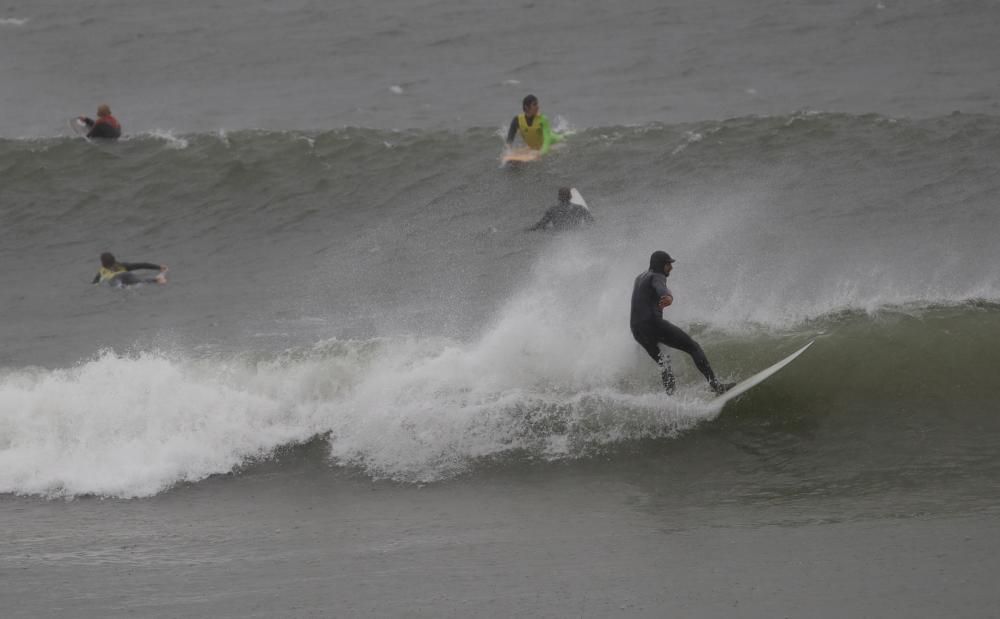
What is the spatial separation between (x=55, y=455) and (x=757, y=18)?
761 inches

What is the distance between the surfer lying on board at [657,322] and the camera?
29.8 feet

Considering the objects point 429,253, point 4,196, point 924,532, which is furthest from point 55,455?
point 4,196

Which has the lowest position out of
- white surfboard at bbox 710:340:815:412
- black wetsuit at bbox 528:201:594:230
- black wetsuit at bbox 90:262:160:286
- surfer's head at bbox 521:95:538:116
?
white surfboard at bbox 710:340:815:412

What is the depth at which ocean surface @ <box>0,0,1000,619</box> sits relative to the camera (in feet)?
23.3

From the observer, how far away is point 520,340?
33.7 ft

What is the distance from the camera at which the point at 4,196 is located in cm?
1925

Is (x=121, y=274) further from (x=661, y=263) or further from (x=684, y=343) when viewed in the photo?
(x=684, y=343)

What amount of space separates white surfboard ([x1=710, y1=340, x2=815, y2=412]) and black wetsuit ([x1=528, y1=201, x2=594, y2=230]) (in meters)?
5.91

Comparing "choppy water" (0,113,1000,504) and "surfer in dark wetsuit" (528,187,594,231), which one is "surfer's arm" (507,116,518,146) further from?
"surfer in dark wetsuit" (528,187,594,231)

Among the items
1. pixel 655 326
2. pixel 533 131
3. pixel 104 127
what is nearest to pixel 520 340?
pixel 655 326

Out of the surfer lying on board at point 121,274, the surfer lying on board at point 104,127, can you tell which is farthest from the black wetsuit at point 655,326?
the surfer lying on board at point 104,127

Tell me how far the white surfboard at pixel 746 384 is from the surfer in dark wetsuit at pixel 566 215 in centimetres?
591

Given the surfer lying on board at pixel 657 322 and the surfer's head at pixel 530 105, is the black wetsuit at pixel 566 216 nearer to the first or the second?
the surfer's head at pixel 530 105

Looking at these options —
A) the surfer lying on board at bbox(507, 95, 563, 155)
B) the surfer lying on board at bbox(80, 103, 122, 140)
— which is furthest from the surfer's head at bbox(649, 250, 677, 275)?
the surfer lying on board at bbox(80, 103, 122, 140)
